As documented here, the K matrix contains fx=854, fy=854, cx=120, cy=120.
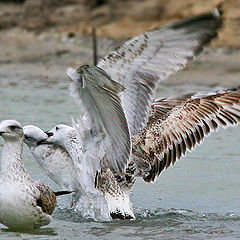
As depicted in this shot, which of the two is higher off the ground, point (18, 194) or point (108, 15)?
point (108, 15)

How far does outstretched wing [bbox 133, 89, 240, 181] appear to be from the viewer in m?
7.87

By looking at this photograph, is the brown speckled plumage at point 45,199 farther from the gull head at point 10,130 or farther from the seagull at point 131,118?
the seagull at point 131,118

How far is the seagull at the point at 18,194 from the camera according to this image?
19.9 feet

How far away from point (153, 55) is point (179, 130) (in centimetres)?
113

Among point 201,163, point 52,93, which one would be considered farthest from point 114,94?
point 52,93

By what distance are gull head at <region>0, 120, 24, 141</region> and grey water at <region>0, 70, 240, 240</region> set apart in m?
0.69

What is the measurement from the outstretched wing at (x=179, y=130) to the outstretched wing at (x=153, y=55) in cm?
64

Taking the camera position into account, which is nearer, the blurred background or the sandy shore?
the sandy shore

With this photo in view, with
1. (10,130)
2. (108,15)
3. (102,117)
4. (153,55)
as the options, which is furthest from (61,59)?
(10,130)

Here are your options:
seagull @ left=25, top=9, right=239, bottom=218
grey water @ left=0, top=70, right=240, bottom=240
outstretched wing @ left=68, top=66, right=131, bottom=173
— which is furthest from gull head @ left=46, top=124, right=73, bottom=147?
grey water @ left=0, top=70, right=240, bottom=240

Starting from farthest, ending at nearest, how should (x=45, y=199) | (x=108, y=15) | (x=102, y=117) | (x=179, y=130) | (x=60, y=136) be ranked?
(x=108, y=15)
(x=179, y=130)
(x=60, y=136)
(x=102, y=117)
(x=45, y=199)

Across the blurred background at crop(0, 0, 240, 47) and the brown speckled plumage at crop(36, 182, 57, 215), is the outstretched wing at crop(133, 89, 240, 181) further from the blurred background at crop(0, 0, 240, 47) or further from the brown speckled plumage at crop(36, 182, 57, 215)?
the blurred background at crop(0, 0, 240, 47)

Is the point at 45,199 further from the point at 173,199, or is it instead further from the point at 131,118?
the point at 173,199

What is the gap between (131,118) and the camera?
24.2 feet
